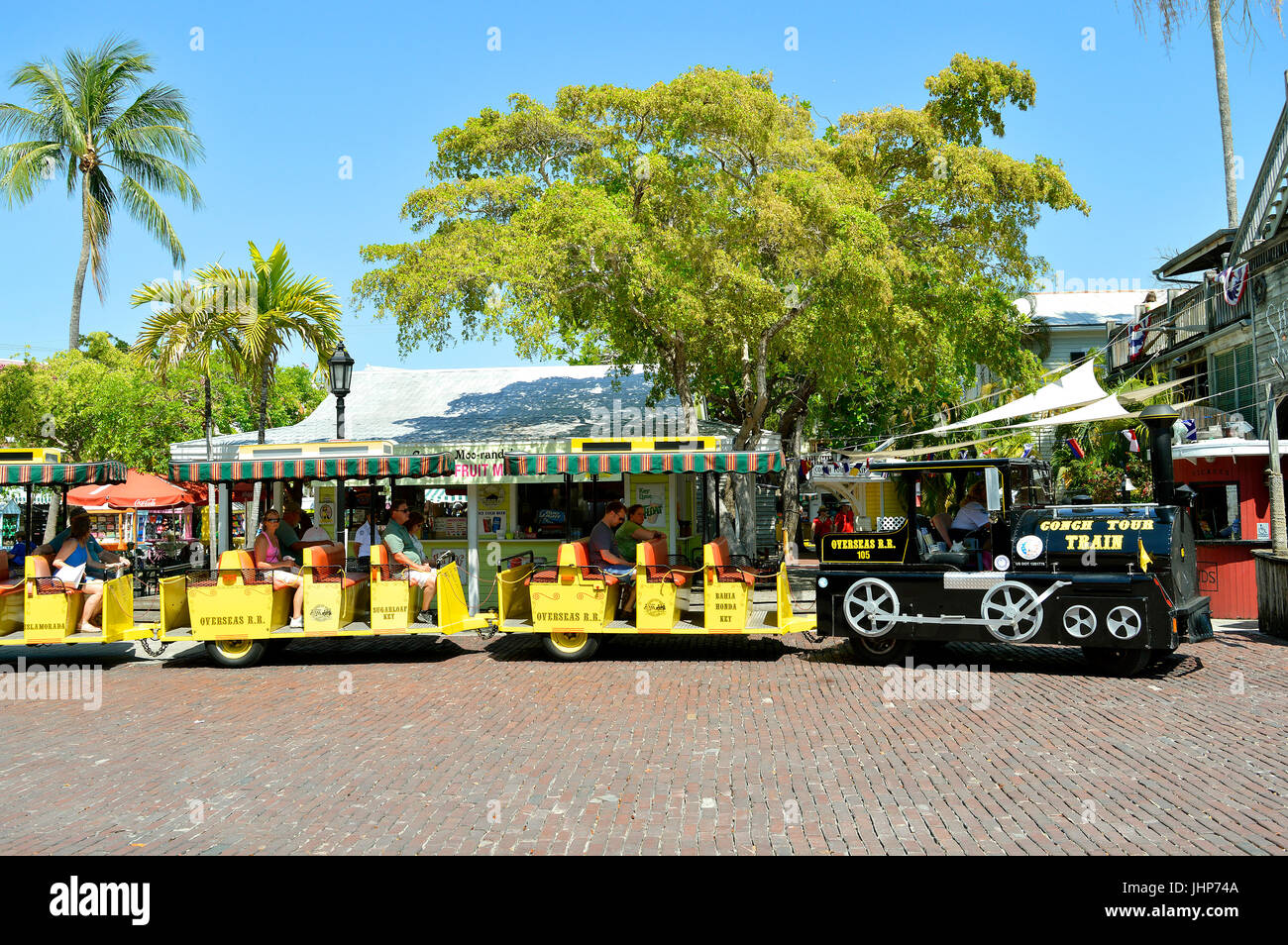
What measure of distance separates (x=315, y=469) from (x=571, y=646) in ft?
12.5

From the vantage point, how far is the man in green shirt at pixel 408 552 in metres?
11.8

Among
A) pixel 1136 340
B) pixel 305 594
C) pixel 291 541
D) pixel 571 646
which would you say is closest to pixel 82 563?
pixel 291 541

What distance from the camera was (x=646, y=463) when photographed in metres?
11.9

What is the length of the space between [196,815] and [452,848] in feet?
5.98

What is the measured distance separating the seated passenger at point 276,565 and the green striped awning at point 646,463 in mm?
2933

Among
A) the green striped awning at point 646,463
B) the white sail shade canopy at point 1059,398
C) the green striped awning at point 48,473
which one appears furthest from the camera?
the white sail shade canopy at point 1059,398

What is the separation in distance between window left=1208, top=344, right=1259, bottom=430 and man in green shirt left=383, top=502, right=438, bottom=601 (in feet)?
52.8

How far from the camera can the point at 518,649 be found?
1256 cm

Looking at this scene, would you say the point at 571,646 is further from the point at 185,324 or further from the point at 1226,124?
the point at 1226,124

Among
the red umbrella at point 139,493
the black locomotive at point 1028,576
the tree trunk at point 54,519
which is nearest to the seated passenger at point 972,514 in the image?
the black locomotive at point 1028,576

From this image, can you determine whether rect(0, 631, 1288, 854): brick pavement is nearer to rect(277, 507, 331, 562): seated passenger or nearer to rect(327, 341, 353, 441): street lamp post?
rect(277, 507, 331, 562): seated passenger

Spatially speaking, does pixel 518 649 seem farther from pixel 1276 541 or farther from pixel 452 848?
pixel 1276 541

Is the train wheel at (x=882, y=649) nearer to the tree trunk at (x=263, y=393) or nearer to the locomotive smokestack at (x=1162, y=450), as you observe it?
the locomotive smokestack at (x=1162, y=450)
